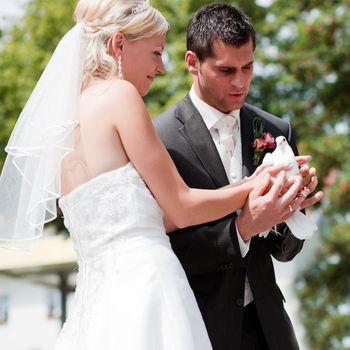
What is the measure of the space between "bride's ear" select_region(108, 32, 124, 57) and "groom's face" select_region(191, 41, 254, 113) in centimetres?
73

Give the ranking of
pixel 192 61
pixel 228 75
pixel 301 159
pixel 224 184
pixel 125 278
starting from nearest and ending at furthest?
pixel 125 278, pixel 301 159, pixel 224 184, pixel 228 75, pixel 192 61

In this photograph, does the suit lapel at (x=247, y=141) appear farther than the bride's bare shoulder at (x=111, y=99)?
Yes

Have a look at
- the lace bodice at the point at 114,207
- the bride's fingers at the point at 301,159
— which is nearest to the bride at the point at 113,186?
the lace bodice at the point at 114,207

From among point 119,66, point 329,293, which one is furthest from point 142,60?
point 329,293

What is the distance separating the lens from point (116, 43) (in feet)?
13.5

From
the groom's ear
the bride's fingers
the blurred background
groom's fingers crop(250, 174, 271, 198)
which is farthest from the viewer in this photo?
the blurred background

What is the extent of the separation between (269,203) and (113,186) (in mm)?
736

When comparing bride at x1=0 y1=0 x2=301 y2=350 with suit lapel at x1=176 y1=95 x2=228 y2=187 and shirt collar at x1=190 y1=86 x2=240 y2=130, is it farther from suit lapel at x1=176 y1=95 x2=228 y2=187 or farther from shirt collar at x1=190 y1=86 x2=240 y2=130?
shirt collar at x1=190 y1=86 x2=240 y2=130

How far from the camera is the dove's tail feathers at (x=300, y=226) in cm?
437

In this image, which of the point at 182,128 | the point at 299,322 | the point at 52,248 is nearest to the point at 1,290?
the point at 52,248

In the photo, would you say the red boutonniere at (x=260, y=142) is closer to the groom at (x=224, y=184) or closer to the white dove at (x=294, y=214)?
the groom at (x=224, y=184)

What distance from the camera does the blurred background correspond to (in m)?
16.5

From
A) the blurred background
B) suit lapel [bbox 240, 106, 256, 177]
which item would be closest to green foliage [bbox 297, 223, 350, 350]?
the blurred background

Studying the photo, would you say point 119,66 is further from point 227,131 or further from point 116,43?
point 227,131
